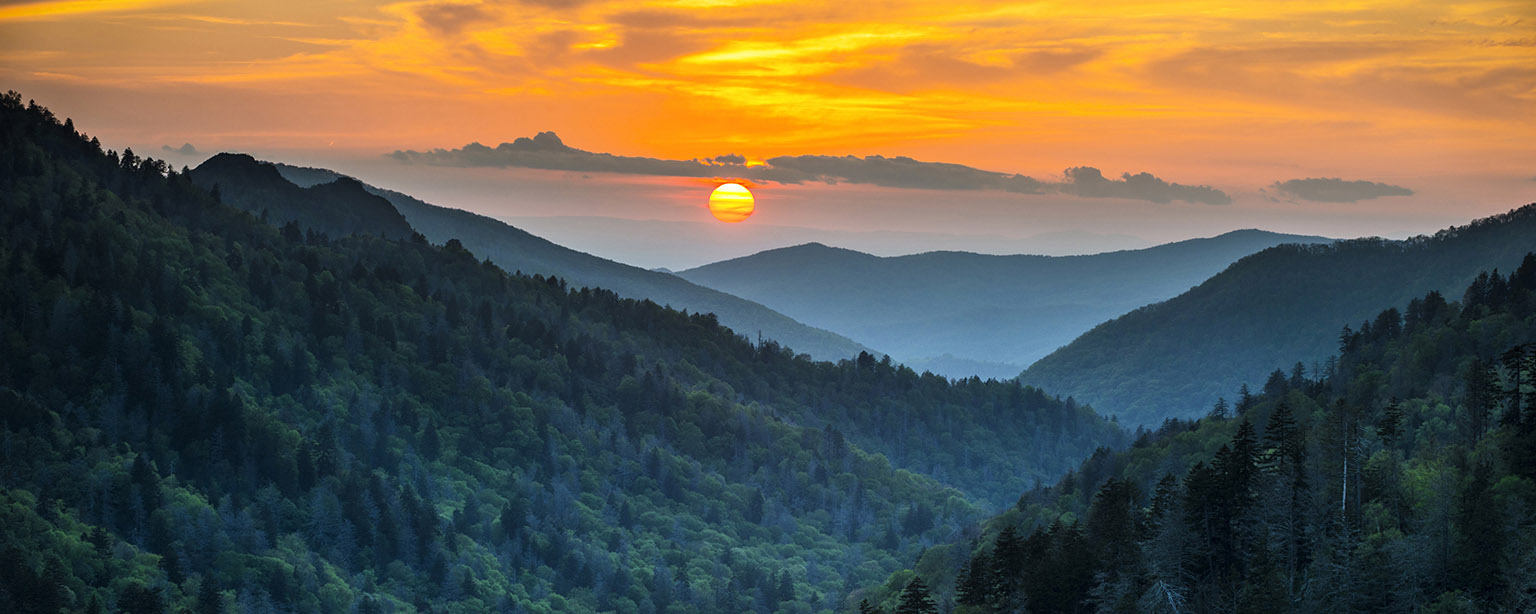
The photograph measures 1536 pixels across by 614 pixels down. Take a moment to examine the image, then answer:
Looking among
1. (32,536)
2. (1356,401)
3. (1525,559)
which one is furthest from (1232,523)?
(32,536)

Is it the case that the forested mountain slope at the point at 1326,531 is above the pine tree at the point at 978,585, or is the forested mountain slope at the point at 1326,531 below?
above

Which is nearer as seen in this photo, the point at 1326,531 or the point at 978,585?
the point at 1326,531

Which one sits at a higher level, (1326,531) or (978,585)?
(1326,531)

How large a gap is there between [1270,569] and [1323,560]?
3.87 meters

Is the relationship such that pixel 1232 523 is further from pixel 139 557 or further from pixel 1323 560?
pixel 139 557

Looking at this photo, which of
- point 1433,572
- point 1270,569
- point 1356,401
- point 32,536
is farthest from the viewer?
point 32,536

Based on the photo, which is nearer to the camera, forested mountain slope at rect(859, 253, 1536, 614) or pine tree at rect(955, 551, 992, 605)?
forested mountain slope at rect(859, 253, 1536, 614)

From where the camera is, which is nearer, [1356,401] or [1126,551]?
[1126,551]

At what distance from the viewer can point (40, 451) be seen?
183125 mm

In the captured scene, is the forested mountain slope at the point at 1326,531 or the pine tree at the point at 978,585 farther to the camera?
the pine tree at the point at 978,585

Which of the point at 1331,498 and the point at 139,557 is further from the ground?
the point at 1331,498

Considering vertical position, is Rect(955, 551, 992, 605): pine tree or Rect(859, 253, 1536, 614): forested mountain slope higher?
Rect(859, 253, 1536, 614): forested mountain slope

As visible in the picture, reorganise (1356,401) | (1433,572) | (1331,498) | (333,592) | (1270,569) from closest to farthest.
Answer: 1. (1433,572)
2. (1270,569)
3. (1331,498)
4. (1356,401)
5. (333,592)

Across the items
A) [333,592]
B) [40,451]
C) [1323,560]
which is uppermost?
[1323,560]
